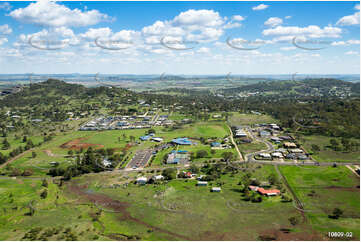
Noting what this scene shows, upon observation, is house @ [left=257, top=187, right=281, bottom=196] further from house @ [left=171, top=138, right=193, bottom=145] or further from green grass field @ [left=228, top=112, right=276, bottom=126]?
green grass field @ [left=228, top=112, right=276, bottom=126]

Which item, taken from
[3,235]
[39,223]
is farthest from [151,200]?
[3,235]

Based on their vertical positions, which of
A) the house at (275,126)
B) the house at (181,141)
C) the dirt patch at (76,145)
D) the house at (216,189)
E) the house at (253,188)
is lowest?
the dirt patch at (76,145)

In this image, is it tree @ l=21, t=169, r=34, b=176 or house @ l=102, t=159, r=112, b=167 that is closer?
tree @ l=21, t=169, r=34, b=176

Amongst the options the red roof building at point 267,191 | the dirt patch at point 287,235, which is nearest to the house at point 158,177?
the red roof building at point 267,191

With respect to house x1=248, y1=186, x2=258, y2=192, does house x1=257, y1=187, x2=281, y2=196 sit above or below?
above

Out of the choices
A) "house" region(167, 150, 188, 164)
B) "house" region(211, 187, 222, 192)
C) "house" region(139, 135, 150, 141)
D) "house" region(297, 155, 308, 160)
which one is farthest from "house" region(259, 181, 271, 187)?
"house" region(139, 135, 150, 141)

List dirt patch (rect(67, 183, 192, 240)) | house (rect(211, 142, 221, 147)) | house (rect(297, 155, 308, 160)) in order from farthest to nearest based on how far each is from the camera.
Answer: house (rect(211, 142, 221, 147))
house (rect(297, 155, 308, 160))
dirt patch (rect(67, 183, 192, 240))

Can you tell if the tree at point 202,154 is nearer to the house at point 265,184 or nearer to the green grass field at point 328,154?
the house at point 265,184

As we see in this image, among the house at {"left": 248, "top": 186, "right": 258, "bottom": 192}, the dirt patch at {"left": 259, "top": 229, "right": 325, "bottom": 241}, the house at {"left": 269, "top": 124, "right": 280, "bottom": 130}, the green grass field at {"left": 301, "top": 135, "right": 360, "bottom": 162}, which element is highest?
the house at {"left": 269, "top": 124, "right": 280, "bottom": 130}

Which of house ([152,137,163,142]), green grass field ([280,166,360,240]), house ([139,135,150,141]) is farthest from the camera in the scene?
house ([139,135,150,141])

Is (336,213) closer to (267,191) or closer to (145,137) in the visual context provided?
(267,191)
